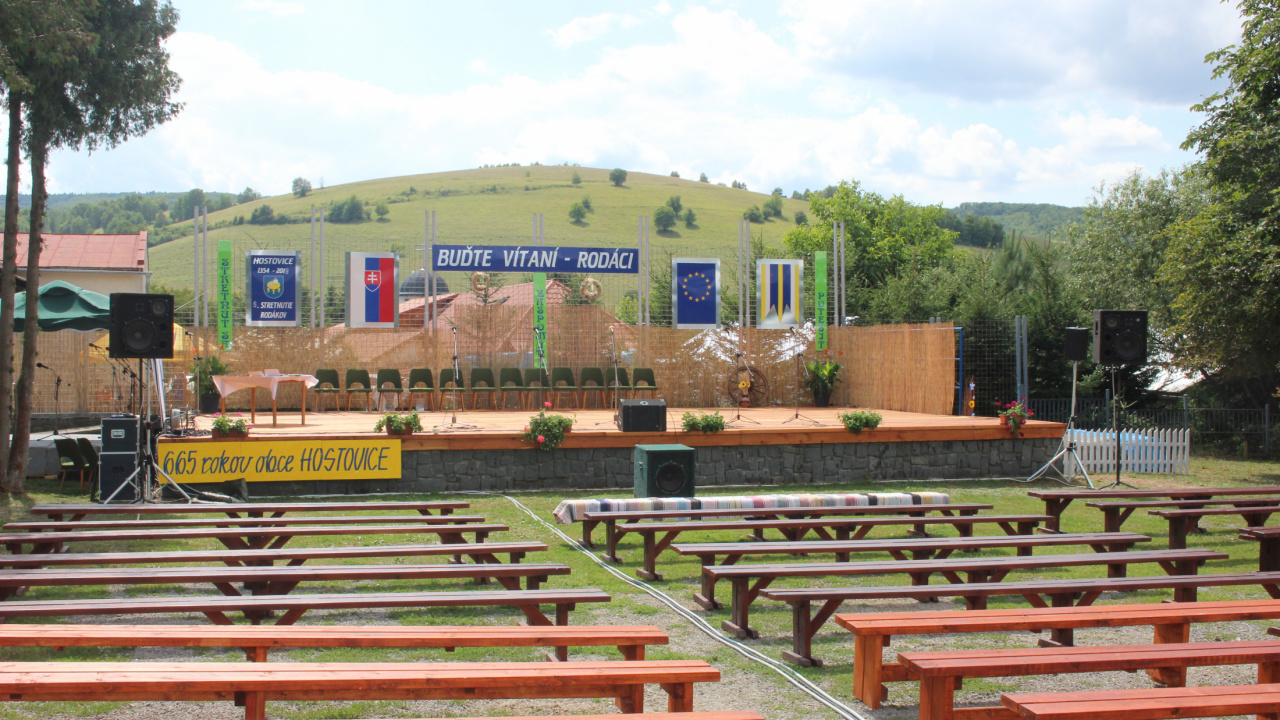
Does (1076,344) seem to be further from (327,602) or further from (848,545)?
(327,602)

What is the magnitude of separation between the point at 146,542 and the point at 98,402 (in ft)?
25.7

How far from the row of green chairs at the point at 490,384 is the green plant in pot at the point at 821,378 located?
2.64 meters

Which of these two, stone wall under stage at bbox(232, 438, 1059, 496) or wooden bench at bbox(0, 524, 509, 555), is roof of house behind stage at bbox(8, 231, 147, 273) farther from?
wooden bench at bbox(0, 524, 509, 555)

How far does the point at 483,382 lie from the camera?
47.8 feet

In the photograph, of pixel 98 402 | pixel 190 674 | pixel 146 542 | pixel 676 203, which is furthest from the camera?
pixel 676 203

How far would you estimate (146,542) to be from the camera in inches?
278

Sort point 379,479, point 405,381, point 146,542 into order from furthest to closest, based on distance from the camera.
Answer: point 405,381, point 379,479, point 146,542

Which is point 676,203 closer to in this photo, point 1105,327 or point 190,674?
point 1105,327

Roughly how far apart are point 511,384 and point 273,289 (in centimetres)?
383

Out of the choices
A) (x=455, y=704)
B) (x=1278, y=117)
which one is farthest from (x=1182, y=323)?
(x=455, y=704)

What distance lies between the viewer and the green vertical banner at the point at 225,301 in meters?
13.1

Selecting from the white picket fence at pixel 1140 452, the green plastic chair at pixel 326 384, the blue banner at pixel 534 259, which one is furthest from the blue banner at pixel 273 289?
the white picket fence at pixel 1140 452

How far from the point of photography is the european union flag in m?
14.4

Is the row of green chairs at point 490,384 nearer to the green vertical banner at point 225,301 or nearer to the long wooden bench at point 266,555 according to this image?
the green vertical banner at point 225,301
